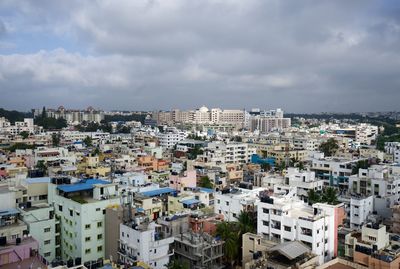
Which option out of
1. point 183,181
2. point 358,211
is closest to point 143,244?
point 183,181

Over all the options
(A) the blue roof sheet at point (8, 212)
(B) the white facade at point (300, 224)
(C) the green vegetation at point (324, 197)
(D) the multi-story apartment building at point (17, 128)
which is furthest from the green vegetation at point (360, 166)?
(D) the multi-story apartment building at point (17, 128)

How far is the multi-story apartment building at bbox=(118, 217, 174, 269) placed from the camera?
53.6ft

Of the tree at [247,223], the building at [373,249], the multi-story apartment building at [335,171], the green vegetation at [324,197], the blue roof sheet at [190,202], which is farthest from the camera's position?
the multi-story apartment building at [335,171]

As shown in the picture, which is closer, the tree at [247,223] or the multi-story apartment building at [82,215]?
the multi-story apartment building at [82,215]

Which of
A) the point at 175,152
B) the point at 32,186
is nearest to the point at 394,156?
the point at 175,152

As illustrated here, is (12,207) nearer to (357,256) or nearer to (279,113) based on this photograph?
(357,256)

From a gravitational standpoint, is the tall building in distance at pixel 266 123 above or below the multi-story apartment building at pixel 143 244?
above

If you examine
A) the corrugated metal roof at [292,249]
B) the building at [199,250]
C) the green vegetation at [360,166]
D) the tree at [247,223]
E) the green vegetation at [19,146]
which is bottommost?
the building at [199,250]

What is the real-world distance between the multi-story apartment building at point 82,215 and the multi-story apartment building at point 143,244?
202 centimetres

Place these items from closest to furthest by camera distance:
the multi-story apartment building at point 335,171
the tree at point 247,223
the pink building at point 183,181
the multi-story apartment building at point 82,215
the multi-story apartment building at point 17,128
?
the multi-story apartment building at point 82,215 → the tree at point 247,223 → the pink building at point 183,181 → the multi-story apartment building at point 335,171 → the multi-story apartment building at point 17,128

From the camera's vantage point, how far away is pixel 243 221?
20.5 meters

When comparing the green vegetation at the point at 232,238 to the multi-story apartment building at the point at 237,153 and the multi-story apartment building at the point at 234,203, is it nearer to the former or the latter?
the multi-story apartment building at the point at 234,203

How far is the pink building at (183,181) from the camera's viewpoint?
29.1m

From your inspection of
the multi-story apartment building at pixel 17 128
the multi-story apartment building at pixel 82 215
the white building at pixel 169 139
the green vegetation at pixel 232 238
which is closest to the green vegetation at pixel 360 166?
the green vegetation at pixel 232 238
